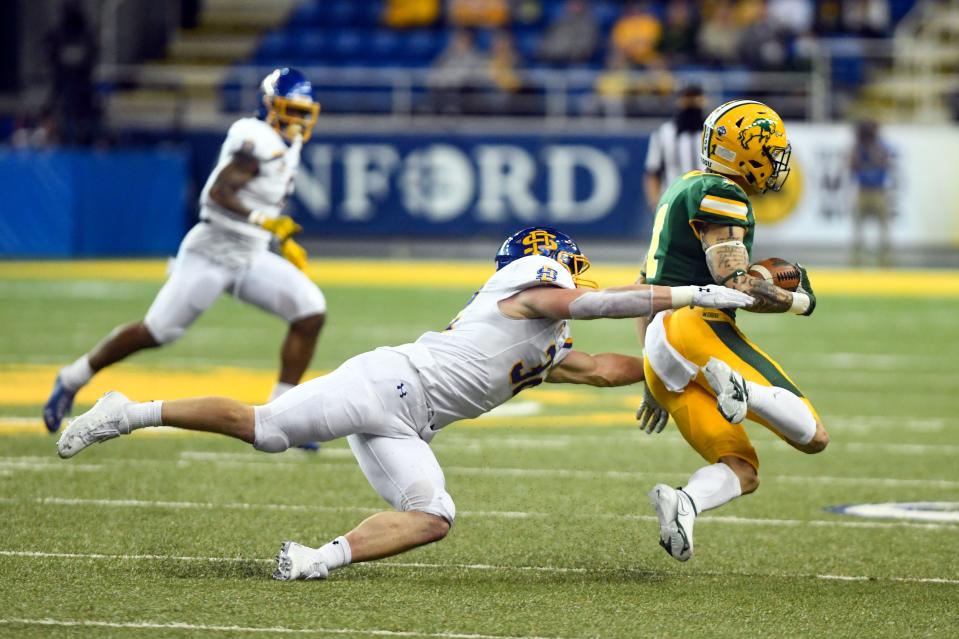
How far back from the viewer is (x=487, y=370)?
5.19 m

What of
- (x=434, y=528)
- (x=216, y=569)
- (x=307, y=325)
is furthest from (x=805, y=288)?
(x=307, y=325)

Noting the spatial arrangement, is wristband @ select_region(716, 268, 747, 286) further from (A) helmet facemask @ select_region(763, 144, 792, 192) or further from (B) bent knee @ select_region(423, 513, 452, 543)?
(B) bent knee @ select_region(423, 513, 452, 543)

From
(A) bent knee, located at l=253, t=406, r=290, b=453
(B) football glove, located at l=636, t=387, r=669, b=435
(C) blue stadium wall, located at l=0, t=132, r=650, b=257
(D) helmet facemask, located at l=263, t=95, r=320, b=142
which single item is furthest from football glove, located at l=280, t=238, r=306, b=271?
(C) blue stadium wall, located at l=0, t=132, r=650, b=257

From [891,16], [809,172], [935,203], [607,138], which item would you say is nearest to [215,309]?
[607,138]

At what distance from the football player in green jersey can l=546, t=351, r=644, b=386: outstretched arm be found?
10cm

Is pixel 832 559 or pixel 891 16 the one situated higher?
pixel 891 16

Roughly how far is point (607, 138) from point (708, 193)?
15.1 metres

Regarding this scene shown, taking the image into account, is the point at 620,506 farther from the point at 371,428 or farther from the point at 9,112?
the point at 9,112

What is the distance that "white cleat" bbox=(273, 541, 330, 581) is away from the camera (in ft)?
16.3

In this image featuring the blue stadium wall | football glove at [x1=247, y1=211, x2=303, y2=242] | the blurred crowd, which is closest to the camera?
football glove at [x1=247, y1=211, x2=303, y2=242]

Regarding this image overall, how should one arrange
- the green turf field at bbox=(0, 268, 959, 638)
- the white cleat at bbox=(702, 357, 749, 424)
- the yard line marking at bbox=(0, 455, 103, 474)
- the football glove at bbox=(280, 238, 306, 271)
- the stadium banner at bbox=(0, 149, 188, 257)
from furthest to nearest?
the stadium banner at bbox=(0, 149, 188, 257) < the football glove at bbox=(280, 238, 306, 271) < the yard line marking at bbox=(0, 455, 103, 474) < the white cleat at bbox=(702, 357, 749, 424) < the green turf field at bbox=(0, 268, 959, 638)

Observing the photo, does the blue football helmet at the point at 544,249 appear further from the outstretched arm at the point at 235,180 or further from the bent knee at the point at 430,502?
the outstretched arm at the point at 235,180

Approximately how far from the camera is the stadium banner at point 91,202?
60.6 feet

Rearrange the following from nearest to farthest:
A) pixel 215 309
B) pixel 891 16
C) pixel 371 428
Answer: pixel 371 428 < pixel 215 309 < pixel 891 16
